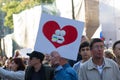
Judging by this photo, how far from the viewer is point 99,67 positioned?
6.34 m

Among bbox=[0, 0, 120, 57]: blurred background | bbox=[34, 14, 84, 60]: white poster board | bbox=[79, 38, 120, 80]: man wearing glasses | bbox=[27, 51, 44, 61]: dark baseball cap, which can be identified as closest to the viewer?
bbox=[79, 38, 120, 80]: man wearing glasses

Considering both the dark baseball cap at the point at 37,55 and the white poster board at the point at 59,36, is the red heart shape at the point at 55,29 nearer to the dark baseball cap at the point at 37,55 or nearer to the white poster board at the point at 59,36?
the white poster board at the point at 59,36

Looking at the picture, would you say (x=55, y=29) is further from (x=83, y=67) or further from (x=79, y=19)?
(x=79, y=19)

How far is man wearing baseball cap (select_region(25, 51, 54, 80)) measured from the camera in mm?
7219

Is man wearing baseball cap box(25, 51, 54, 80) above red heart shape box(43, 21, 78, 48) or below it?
below

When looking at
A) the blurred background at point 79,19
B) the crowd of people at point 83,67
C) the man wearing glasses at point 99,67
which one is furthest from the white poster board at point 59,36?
the blurred background at point 79,19

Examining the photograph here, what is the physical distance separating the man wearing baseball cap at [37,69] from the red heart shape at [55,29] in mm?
458

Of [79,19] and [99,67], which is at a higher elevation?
[79,19]

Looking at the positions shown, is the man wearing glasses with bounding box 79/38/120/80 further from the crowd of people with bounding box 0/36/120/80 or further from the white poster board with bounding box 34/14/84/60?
the white poster board with bounding box 34/14/84/60

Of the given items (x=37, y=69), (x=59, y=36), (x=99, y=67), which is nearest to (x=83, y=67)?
(x=99, y=67)

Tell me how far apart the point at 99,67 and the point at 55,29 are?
3.41 feet

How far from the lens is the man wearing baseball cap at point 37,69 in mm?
7219

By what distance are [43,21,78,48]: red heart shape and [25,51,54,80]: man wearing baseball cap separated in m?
0.46

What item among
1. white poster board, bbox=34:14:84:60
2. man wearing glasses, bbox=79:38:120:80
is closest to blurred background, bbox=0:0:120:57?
white poster board, bbox=34:14:84:60
